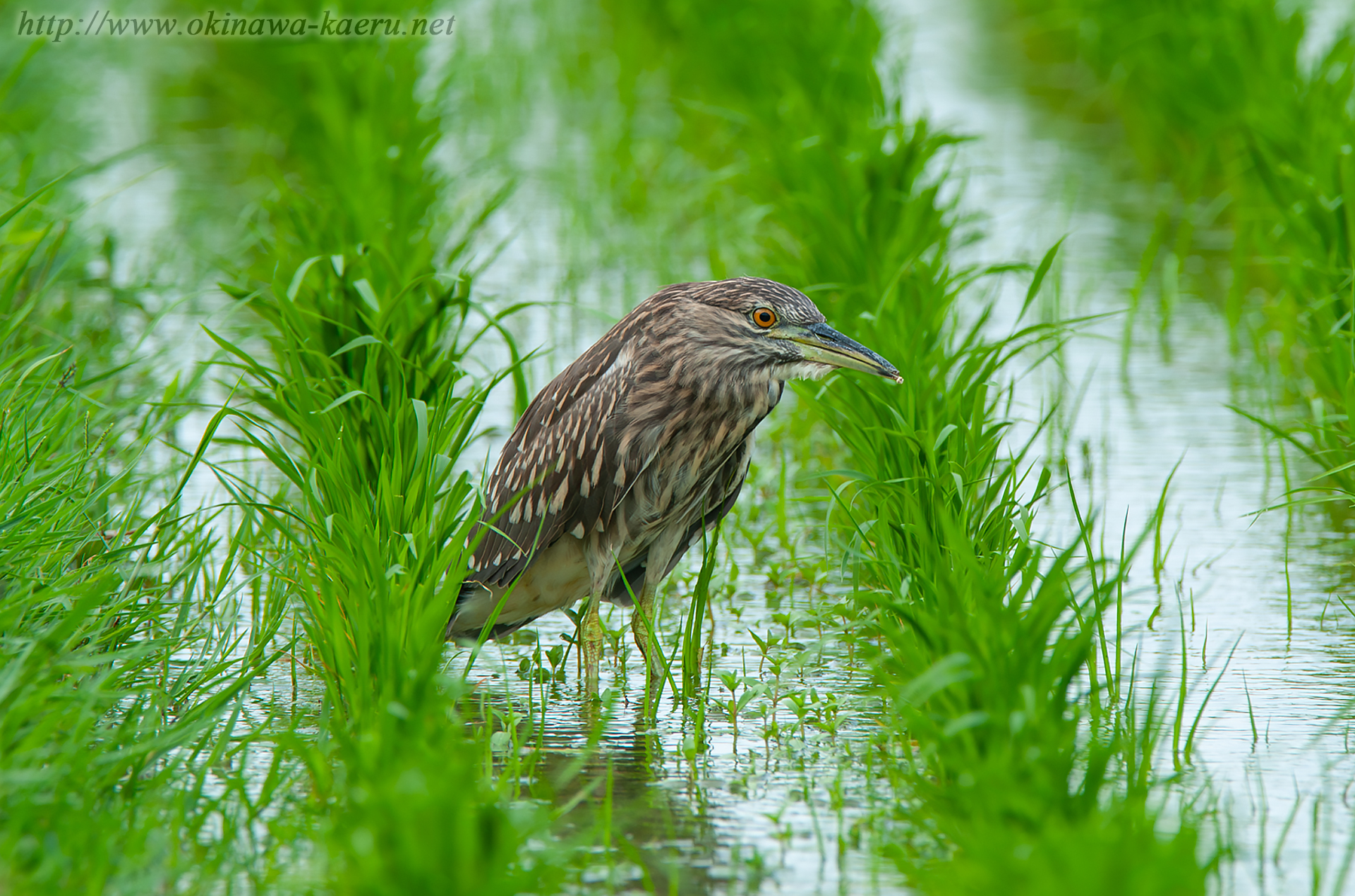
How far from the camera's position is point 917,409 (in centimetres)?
488

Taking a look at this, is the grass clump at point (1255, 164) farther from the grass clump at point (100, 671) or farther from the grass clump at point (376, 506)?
the grass clump at point (100, 671)

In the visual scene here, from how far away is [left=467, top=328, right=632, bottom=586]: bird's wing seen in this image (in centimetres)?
431

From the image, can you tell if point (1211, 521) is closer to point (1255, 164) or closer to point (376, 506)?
point (1255, 164)

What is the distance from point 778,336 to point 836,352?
0.51 ft

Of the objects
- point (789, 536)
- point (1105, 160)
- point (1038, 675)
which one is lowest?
point (1038, 675)

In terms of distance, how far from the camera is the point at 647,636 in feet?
14.8

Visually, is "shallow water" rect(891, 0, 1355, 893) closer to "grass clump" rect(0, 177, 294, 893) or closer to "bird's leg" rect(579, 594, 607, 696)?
"bird's leg" rect(579, 594, 607, 696)

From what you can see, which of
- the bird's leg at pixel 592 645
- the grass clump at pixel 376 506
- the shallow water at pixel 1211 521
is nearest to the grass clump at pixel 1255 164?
the shallow water at pixel 1211 521

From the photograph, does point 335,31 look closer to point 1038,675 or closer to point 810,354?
point 810,354

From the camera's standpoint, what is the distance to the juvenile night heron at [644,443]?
425cm

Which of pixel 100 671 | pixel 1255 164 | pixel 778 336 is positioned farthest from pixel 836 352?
pixel 1255 164

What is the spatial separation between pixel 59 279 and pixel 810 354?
403 cm

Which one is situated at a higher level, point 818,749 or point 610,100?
point 610,100

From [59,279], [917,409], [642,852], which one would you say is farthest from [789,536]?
[59,279]
